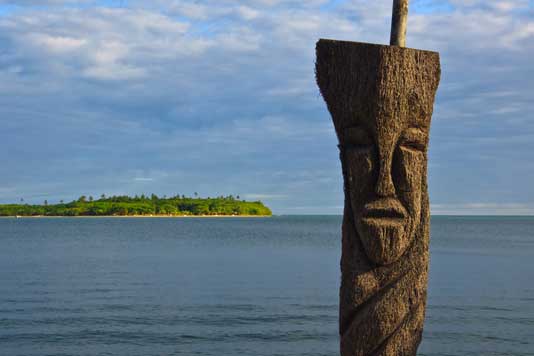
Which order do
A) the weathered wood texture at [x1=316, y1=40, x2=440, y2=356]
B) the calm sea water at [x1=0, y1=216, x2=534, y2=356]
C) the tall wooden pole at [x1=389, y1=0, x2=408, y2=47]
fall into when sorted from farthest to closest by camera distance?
the calm sea water at [x1=0, y1=216, x2=534, y2=356], the tall wooden pole at [x1=389, y1=0, x2=408, y2=47], the weathered wood texture at [x1=316, y1=40, x2=440, y2=356]

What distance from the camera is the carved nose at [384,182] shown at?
5.96m

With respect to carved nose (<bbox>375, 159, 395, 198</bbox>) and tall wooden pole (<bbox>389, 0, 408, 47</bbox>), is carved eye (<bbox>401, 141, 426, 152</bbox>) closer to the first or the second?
carved nose (<bbox>375, 159, 395, 198</bbox>)

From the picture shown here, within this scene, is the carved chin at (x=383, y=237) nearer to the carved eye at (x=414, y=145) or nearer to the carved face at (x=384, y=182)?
the carved face at (x=384, y=182)

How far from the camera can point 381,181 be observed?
596cm

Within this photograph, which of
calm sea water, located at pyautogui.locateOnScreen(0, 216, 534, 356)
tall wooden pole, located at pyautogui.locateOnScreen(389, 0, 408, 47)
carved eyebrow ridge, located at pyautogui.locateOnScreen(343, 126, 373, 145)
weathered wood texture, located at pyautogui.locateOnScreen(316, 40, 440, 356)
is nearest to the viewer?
weathered wood texture, located at pyautogui.locateOnScreen(316, 40, 440, 356)

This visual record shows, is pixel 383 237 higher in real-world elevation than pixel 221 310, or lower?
higher

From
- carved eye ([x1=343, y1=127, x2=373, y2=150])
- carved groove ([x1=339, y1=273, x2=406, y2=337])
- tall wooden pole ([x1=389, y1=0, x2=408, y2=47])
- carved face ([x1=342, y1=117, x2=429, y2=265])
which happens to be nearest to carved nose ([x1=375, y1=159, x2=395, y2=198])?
carved face ([x1=342, y1=117, x2=429, y2=265])

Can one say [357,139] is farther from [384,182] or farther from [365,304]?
[365,304]

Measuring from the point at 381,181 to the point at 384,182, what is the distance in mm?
32

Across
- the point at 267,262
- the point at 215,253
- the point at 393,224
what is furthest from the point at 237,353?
the point at 215,253

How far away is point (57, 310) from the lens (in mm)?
18109

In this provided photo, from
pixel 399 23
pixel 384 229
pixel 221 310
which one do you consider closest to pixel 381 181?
pixel 384 229

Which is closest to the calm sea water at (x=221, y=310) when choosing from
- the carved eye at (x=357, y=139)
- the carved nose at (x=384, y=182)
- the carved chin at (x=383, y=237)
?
the carved chin at (x=383, y=237)

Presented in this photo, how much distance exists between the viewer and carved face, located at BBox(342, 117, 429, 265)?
5945 millimetres
